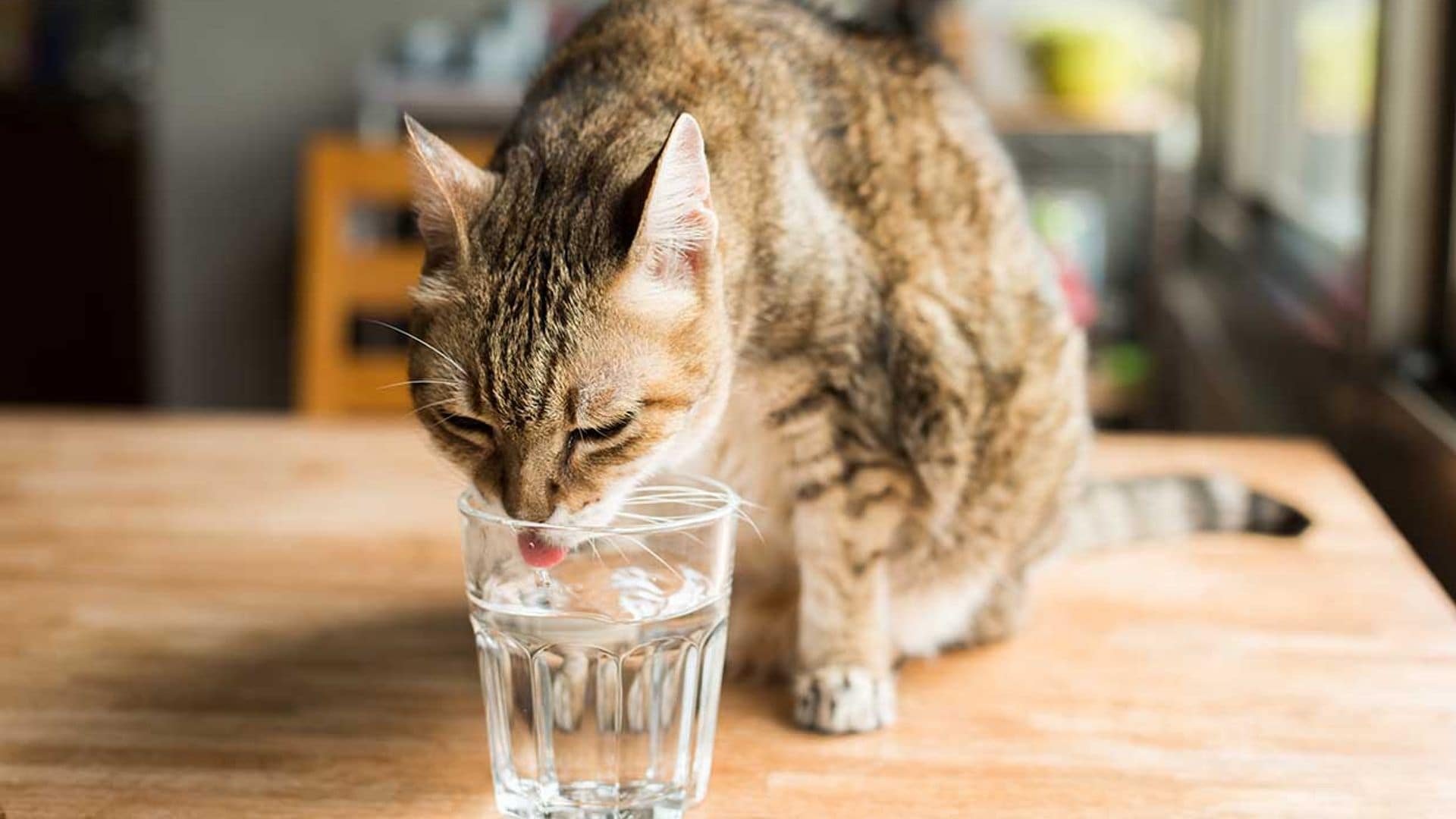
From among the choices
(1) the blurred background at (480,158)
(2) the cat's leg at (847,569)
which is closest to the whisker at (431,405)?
(2) the cat's leg at (847,569)

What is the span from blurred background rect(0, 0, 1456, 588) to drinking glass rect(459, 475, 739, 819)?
3.60ft

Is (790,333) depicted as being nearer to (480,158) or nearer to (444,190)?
(444,190)

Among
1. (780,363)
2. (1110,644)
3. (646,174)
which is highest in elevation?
(646,174)

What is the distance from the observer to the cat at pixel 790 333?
0.84m

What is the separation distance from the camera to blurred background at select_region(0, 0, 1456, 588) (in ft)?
7.38

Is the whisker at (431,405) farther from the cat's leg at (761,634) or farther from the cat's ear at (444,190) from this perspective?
the cat's leg at (761,634)

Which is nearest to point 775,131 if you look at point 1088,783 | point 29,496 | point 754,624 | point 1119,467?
point 754,624

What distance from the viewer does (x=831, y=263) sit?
3.34 ft

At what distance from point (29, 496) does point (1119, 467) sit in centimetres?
105

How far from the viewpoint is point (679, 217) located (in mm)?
837

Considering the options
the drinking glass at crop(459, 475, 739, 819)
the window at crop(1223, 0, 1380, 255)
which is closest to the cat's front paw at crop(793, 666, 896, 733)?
the drinking glass at crop(459, 475, 739, 819)

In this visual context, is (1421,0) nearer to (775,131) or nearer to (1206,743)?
(775,131)

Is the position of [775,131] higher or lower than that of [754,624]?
higher

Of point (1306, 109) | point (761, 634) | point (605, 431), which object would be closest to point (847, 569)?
point (761, 634)
